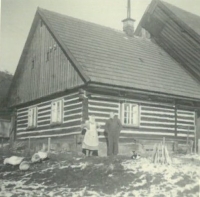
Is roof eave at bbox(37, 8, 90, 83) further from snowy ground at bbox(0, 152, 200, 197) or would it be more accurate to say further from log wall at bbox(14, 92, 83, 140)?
snowy ground at bbox(0, 152, 200, 197)

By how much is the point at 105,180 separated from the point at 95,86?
155 inches

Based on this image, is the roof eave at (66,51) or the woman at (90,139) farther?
the roof eave at (66,51)

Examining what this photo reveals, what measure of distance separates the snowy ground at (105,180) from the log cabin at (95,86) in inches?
109

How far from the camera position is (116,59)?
11.4 meters

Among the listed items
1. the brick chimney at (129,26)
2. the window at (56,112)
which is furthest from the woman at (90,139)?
the brick chimney at (129,26)

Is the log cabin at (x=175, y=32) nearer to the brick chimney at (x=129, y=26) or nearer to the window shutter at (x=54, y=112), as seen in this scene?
the brick chimney at (x=129, y=26)

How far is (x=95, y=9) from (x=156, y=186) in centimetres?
347

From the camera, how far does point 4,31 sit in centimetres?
669

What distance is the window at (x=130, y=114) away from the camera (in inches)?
426

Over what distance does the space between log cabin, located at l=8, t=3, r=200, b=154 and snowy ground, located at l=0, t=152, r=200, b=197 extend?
276cm

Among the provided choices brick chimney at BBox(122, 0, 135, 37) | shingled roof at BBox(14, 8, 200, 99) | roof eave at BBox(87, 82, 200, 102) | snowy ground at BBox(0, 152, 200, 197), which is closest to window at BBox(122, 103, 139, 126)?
roof eave at BBox(87, 82, 200, 102)

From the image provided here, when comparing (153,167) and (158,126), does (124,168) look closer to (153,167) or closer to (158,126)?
(153,167)

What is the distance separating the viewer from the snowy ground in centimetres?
578

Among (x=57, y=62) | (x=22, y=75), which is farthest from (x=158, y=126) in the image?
(x=22, y=75)
